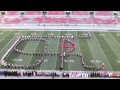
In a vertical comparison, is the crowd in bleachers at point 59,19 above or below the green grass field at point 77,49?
above

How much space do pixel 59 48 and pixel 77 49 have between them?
4.95 ft

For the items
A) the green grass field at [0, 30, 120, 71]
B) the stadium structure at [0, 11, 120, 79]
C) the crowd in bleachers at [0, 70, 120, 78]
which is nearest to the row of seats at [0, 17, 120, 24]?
the stadium structure at [0, 11, 120, 79]

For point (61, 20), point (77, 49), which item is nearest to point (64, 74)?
point (77, 49)

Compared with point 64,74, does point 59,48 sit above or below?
above

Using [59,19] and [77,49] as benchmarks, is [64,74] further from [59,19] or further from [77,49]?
[59,19]

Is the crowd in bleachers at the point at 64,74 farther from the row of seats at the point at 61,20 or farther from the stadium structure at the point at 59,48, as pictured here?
the row of seats at the point at 61,20

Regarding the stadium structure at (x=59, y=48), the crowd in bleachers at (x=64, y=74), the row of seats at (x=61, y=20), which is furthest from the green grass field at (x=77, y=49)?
the row of seats at (x=61, y=20)

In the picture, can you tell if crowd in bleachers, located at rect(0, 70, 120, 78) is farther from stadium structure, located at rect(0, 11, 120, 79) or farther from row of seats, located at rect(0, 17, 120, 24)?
row of seats, located at rect(0, 17, 120, 24)

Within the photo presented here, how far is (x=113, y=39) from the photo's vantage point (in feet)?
88.3

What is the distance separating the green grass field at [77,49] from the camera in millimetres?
20219

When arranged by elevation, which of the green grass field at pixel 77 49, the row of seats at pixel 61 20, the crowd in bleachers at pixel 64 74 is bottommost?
the crowd in bleachers at pixel 64 74

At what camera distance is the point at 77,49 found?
23531mm

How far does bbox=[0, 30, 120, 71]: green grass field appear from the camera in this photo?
20.2 metres
